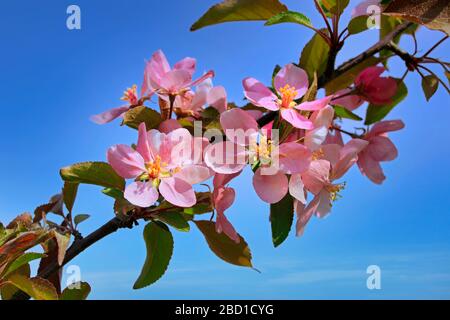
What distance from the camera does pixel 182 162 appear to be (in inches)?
34.2

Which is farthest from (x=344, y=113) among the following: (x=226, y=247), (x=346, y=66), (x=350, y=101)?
(x=226, y=247)

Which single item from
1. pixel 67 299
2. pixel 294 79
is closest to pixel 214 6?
pixel 294 79

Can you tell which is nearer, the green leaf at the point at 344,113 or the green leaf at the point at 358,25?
the green leaf at the point at 358,25

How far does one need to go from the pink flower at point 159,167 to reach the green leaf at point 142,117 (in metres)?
0.08

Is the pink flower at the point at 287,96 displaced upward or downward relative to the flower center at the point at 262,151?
upward

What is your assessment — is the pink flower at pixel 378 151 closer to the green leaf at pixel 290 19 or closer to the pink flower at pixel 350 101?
the pink flower at pixel 350 101

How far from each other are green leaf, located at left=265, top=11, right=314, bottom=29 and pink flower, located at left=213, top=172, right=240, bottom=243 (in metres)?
0.27

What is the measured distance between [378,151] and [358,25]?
346mm

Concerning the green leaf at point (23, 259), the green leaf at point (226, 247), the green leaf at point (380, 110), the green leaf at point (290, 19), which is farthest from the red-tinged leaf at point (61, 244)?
the green leaf at point (380, 110)

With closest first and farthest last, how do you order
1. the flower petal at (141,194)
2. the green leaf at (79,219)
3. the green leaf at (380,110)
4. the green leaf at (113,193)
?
the flower petal at (141,194) < the green leaf at (113,193) < the green leaf at (79,219) < the green leaf at (380,110)

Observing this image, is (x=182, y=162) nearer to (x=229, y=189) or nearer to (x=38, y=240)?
(x=229, y=189)

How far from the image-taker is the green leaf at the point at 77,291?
0.94m

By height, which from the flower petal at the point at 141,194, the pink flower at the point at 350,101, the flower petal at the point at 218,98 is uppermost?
the pink flower at the point at 350,101
